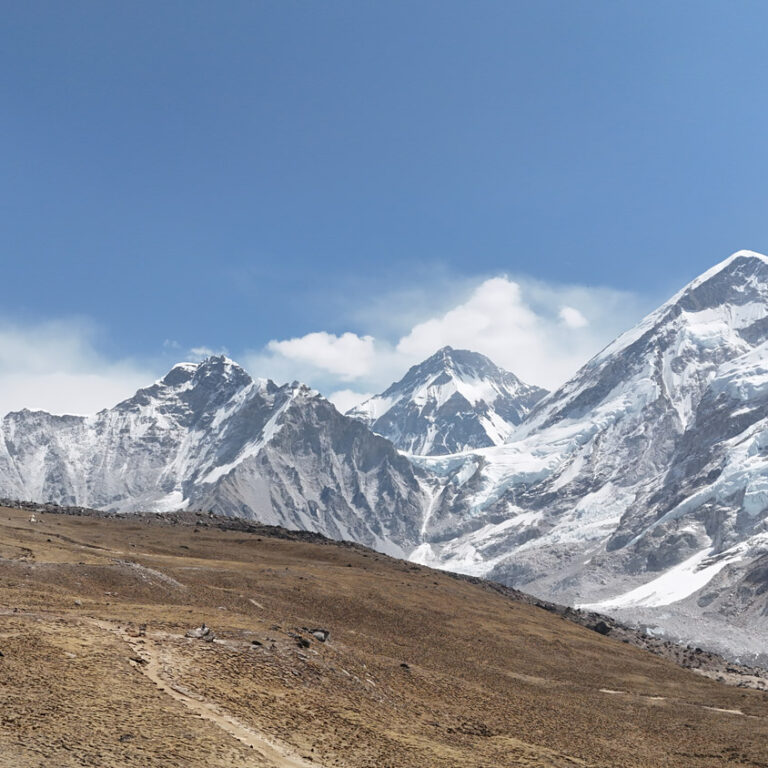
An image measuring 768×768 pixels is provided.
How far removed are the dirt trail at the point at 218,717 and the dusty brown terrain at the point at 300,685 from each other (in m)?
0.09

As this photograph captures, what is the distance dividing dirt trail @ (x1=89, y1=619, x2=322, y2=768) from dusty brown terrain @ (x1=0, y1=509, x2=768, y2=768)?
0.09m

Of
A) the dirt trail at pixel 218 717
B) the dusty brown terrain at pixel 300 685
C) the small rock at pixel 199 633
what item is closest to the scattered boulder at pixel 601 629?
the dusty brown terrain at pixel 300 685

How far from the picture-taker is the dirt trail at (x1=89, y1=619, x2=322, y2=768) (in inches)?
948

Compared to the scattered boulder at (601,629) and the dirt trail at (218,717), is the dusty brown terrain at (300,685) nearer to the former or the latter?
the dirt trail at (218,717)

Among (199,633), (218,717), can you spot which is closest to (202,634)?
(199,633)

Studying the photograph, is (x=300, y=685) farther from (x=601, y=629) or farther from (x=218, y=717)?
(x=601, y=629)

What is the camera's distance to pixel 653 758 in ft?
119

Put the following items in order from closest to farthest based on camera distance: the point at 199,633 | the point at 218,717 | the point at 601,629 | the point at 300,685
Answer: the point at 218,717, the point at 300,685, the point at 199,633, the point at 601,629

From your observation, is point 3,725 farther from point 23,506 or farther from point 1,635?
point 23,506

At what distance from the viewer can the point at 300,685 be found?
32156 mm

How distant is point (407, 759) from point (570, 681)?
3676 cm

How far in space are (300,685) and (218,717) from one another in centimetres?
652

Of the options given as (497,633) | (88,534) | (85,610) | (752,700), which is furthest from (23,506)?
(752,700)

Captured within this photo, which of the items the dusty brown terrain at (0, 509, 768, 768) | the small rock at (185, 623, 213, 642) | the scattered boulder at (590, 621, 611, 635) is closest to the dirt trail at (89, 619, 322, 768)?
the dusty brown terrain at (0, 509, 768, 768)
